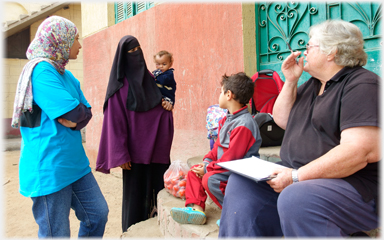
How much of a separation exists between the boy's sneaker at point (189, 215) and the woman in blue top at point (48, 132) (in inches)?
30.0

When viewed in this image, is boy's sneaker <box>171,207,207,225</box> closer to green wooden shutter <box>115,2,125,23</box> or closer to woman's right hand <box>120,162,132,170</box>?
woman's right hand <box>120,162,132,170</box>

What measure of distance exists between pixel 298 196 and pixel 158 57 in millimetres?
2295

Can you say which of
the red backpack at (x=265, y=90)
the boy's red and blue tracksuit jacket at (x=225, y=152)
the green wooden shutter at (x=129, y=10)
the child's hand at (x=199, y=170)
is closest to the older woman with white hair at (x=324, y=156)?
the boy's red and blue tracksuit jacket at (x=225, y=152)

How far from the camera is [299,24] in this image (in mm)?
3512

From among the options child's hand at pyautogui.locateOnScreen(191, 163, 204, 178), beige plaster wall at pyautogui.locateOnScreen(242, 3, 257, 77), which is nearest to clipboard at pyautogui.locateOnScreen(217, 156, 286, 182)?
child's hand at pyautogui.locateOnScreen(191, 163, 204, 178)

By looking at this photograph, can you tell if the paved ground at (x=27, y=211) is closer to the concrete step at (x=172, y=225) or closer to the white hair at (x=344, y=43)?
the concrete step at (x=172, y=225)

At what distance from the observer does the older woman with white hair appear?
54.4 inches

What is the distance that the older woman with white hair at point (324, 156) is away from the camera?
1.38 m

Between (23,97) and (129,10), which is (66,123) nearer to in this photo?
(23,97)

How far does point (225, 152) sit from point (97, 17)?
6.09 metres

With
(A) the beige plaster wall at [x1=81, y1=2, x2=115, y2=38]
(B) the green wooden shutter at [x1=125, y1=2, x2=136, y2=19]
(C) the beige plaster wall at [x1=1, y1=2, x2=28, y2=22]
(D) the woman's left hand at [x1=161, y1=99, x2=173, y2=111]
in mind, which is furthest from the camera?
(C) the beige plaster wall at [x1=1, y1=2, x2=28, y2=22]

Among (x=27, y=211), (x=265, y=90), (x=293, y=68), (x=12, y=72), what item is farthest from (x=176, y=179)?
(x=12, y=72)

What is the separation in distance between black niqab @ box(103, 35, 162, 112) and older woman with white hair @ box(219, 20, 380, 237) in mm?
1265

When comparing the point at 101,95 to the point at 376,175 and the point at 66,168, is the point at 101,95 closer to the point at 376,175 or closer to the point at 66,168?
the point at 66,168
